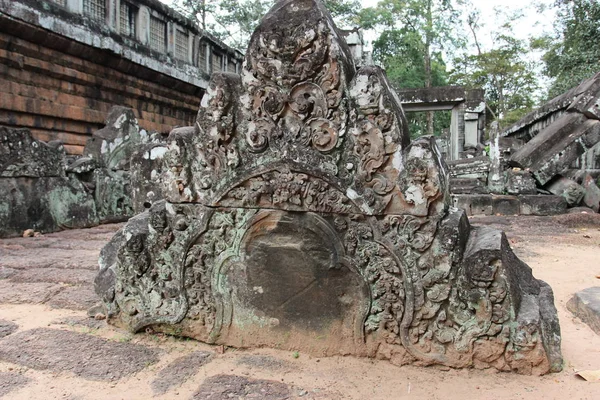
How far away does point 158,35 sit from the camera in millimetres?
10602

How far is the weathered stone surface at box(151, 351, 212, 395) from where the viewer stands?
6.31 feet

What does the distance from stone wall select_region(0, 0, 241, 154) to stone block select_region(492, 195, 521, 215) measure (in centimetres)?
768

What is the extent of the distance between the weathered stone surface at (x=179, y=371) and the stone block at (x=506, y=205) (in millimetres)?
7311

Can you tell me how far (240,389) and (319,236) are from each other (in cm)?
74

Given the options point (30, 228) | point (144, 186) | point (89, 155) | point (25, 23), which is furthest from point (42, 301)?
point (25, 23)

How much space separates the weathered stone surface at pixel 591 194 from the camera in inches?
299

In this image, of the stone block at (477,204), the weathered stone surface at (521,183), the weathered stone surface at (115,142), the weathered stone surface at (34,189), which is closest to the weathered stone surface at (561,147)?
the weathered stone surface at (521,183)

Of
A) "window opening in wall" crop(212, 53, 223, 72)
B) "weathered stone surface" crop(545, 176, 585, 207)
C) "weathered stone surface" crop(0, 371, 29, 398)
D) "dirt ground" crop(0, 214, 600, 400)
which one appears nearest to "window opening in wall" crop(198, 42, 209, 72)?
"window opening in wall" crop(212, 53, 223, 72)

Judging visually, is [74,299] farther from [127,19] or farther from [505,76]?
[505,76]

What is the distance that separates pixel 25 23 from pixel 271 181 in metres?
6.97

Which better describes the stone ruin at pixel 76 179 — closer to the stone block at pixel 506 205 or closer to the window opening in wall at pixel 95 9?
the window opening in wall at pixel 95 9

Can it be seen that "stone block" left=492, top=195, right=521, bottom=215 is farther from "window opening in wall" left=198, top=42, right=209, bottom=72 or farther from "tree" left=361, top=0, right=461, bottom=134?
"tree" left=361, top=0, right=461, bottom=134

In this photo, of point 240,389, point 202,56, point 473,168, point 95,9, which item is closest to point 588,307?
point 240,389

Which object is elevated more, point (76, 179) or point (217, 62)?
point (217, 62)
